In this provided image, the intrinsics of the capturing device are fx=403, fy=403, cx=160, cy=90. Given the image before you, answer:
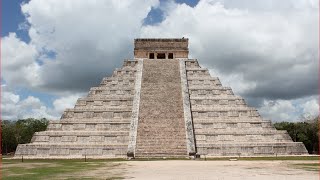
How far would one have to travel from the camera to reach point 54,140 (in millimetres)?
24734

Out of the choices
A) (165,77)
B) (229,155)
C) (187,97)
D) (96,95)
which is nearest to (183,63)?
(165,77)

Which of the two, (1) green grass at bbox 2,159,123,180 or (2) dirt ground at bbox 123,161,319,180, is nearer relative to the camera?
(2) dirt ground at bbox 123,161,319,180

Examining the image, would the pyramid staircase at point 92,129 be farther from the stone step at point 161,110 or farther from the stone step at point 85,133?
the stone step at point 161,110

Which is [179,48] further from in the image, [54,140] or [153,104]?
[54,140]

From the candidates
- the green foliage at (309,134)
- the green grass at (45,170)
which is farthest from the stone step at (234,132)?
the green foliage at (309,134)

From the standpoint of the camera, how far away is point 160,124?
80.5 ft

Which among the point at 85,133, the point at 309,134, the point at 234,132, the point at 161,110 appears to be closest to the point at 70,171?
the point at 85,133

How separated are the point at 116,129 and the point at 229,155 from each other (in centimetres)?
714

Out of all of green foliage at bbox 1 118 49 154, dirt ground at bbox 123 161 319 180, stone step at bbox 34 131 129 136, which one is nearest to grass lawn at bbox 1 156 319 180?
dirt ground at bbox 123 161 319 180

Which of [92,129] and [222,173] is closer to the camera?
[222,173]

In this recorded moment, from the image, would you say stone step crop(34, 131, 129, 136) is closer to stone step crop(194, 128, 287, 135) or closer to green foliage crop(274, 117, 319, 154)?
stone step crop(194, 128, 287, 135)

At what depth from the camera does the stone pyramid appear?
2359 centimetres

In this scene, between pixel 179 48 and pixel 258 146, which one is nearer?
pixel 258 146

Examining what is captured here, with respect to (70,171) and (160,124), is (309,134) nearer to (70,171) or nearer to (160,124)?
(160,124)
